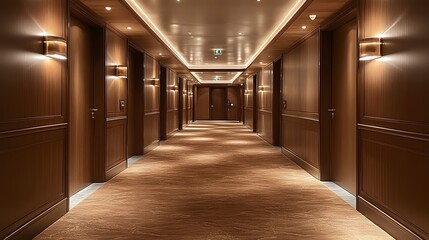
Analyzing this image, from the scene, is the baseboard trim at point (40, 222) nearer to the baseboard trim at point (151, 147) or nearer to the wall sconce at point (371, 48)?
the wall sconce at point (371, 48)

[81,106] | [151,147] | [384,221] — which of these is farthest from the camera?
[151,147]

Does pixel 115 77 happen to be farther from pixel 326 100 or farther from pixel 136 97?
pixel 326 100

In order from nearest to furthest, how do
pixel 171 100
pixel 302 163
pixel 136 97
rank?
pixel 302 163 < pixel 136 97 < pixel 171 100

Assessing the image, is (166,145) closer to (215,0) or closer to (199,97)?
(215,0)

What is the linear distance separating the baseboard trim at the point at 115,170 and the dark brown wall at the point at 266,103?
21.9ft

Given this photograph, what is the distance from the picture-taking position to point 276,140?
14.0 m

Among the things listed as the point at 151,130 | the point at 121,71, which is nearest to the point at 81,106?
the point at 121,71

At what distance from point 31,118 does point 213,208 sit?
2.52m

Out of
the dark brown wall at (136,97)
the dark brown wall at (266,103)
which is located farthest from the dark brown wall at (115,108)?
the dark brown wall at (266,103)

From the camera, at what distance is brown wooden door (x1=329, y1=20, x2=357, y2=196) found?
668cm

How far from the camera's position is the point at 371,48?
4867 mm

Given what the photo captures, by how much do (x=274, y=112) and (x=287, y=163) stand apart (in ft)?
13.6

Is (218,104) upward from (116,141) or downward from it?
upward

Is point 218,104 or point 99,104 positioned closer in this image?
point 99,104
